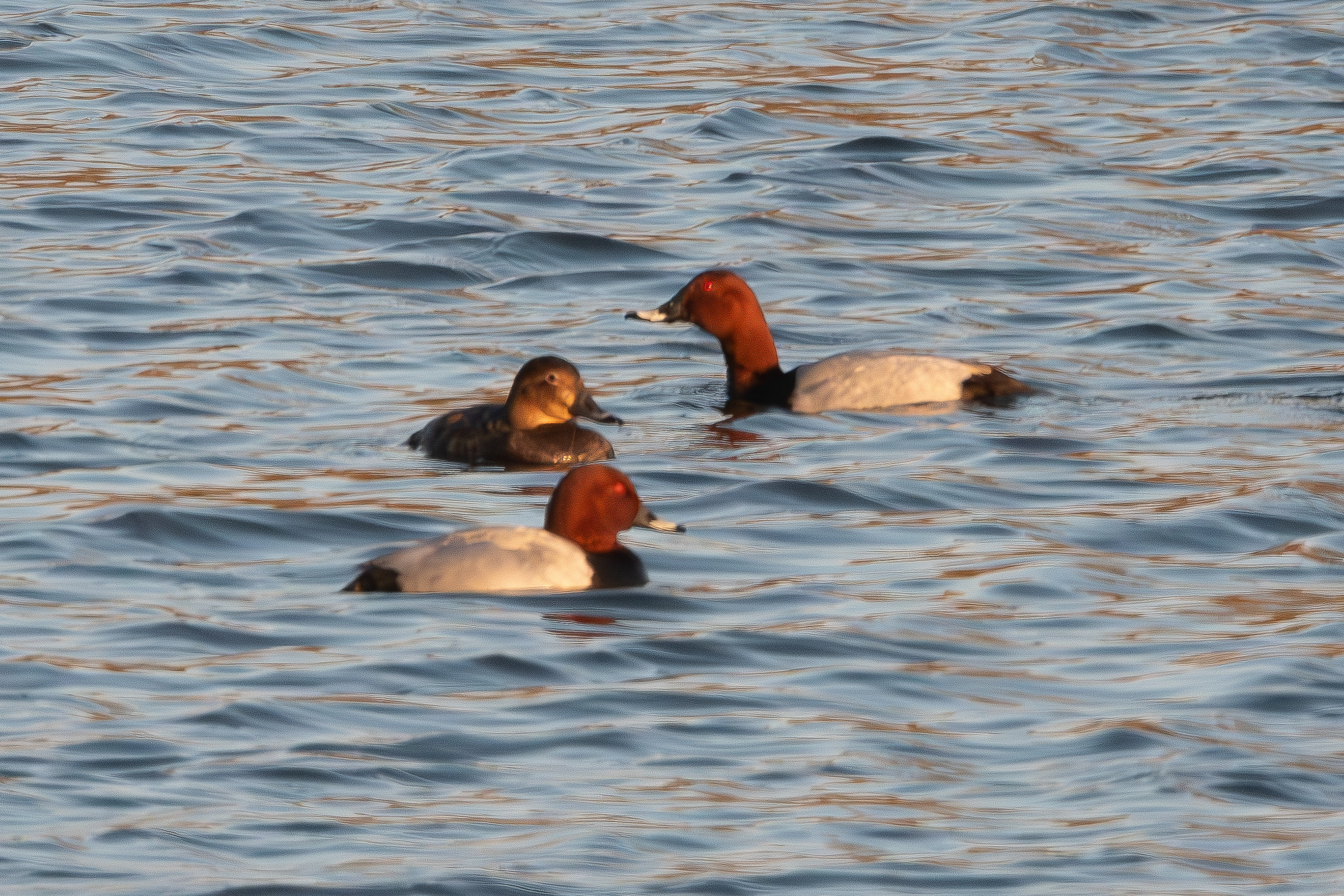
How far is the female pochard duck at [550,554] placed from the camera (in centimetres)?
838

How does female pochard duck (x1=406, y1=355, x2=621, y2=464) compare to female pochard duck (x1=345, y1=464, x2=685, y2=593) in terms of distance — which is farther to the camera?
female pochard duck (x1=406, y1=355, x2=621, y2=464)

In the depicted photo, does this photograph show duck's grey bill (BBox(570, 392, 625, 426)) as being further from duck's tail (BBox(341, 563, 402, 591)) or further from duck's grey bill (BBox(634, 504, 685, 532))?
duck's tail (BBox(341, 563, 402, 591))

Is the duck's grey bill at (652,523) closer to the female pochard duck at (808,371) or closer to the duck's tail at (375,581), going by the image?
the duck's tail at (375,581)

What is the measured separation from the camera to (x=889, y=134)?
18109 millimetres

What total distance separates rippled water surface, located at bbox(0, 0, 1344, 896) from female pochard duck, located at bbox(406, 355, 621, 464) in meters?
0.14

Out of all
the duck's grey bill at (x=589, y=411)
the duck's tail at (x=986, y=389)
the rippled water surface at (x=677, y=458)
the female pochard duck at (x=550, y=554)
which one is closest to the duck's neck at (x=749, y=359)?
the rippled water surface at (x=677, y=458)

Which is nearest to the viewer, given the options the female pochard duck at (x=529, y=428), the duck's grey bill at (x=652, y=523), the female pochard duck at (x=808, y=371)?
the duck's grey bill at (x=652, y=523)

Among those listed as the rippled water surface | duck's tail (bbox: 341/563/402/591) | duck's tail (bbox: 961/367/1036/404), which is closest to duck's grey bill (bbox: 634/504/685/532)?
the rippled water surface

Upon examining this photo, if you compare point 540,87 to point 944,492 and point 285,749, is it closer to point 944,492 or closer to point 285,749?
point 944,492

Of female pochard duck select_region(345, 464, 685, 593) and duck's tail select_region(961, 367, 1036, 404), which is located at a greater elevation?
female pochard duck select_region(345, 464, 685, 593)

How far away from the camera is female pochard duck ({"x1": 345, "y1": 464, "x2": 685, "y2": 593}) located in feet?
27.5

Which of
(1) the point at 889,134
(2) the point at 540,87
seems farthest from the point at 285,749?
(2) the point at 540,87

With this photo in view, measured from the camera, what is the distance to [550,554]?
8.55 meters

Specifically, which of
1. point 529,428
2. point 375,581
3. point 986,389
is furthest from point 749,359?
point 375,581
